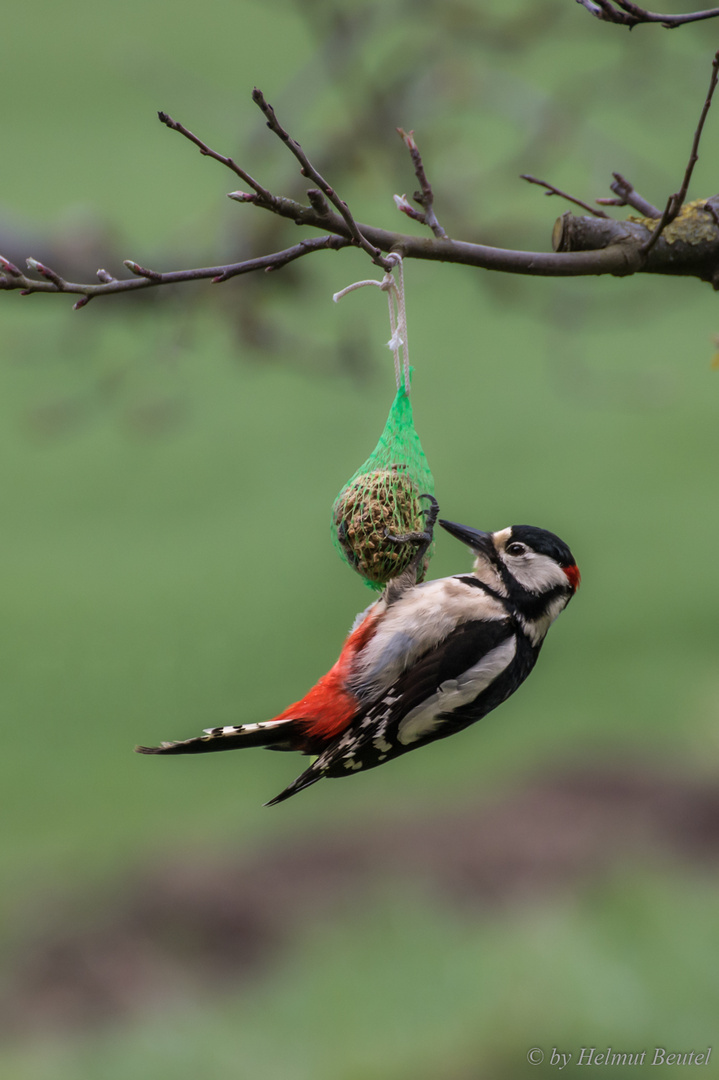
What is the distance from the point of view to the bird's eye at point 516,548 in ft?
9.39

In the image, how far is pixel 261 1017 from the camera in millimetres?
5102

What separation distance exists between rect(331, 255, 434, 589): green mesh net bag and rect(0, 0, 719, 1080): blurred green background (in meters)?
1.17

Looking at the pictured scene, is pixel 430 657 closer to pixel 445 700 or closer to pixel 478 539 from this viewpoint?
pixel 445 700

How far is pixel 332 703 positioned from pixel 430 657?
0.30 meters

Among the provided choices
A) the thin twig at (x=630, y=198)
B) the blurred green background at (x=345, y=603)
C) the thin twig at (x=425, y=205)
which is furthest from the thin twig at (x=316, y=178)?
the blurred green background at (x=345, y=603)

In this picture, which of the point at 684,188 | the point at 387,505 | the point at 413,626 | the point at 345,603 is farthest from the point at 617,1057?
the point at 345,603

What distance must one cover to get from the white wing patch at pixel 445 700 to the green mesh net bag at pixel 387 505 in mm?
335

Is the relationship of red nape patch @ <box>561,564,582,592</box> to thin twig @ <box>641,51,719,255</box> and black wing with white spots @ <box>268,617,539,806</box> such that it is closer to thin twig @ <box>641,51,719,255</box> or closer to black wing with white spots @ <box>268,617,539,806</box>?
black wing with white spots @ <box>268,617,539,806</box>

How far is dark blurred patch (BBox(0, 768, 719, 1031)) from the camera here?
539 cm

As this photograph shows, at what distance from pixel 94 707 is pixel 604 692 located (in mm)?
3862

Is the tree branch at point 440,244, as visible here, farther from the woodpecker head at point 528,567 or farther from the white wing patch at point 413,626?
the white wing patch at point 413,626

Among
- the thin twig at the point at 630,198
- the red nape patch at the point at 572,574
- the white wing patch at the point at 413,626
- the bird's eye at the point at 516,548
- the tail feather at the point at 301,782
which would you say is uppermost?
the thin twig at the point at 630,198

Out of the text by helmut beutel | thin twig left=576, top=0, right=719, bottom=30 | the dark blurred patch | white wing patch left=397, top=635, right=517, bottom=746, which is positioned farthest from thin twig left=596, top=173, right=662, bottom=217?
the dark blurred patch

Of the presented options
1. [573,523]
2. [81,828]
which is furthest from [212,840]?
[573,523]
